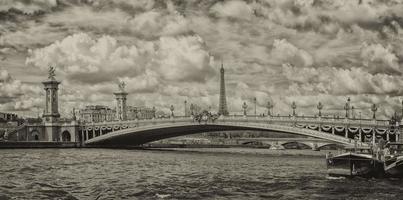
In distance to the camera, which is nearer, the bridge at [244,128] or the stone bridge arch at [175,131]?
the bridge at [244,128]

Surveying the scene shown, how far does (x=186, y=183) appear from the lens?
35.7 m

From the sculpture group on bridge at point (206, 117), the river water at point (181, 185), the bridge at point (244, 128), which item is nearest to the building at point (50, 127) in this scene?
the bridge at point (244, 128)

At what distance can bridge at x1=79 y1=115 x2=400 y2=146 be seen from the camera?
63219mm

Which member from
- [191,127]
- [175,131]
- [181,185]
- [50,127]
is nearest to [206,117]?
[191,127]

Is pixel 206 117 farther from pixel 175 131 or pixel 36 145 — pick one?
pixel 36 145

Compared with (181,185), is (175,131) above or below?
above

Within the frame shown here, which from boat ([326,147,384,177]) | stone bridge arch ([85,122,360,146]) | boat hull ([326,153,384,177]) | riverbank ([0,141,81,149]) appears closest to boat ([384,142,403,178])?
boat ([326,147,384,177])

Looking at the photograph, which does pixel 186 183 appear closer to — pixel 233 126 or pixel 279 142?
pixel 233 126

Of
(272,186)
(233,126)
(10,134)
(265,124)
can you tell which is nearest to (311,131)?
(265,124)

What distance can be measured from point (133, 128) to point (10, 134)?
87.5 feet

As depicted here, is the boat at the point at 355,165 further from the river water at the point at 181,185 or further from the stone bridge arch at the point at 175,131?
the stone bridge arch at the point at 175,131

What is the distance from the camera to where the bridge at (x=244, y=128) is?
2489 inches

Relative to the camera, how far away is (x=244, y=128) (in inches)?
3098

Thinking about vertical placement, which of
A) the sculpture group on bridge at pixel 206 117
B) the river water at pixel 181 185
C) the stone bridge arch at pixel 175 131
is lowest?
the river water at pixel 181 185
